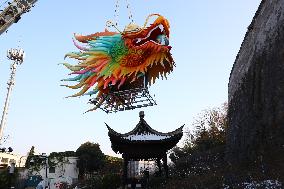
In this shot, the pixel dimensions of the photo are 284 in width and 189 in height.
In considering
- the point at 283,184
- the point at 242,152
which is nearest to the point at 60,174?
the point at 242,152

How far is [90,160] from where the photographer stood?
52.4 metres

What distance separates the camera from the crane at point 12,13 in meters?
23.0

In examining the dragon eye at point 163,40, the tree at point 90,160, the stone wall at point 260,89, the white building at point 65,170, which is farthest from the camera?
the tree at point 90,160

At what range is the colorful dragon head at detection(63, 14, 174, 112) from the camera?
17.9 meters

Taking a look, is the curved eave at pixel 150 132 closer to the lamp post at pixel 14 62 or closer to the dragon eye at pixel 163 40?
the dragon eye at pixel 163 40

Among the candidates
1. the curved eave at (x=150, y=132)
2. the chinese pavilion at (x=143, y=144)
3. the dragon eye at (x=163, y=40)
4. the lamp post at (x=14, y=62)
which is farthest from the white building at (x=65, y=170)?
the dragon eye at (x=163, y=40)

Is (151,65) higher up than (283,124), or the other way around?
(151,65)

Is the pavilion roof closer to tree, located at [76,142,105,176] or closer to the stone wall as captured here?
the stone wall

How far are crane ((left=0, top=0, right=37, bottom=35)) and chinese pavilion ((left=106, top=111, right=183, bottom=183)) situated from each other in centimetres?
896

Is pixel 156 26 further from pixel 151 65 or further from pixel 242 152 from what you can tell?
pixel 242 152

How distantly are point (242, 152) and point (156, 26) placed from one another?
812cm

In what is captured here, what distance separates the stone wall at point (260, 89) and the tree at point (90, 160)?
102 ft

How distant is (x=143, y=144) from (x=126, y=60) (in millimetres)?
7961

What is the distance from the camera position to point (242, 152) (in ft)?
65.8
